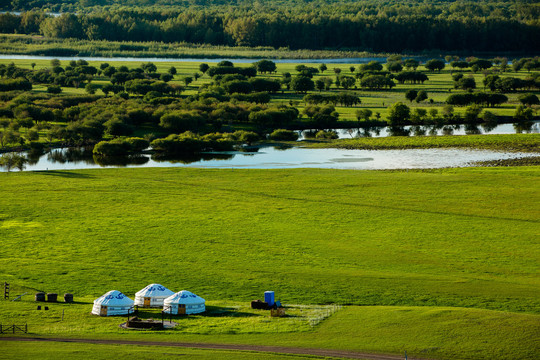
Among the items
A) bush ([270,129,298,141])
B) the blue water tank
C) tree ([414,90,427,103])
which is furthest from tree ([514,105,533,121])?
the blue water tank

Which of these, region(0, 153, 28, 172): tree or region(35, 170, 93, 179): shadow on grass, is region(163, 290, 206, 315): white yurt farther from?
region(0, 153, 28, 172): tree

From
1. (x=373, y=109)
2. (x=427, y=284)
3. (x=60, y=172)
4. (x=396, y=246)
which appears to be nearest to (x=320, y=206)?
(x=396, y=246)

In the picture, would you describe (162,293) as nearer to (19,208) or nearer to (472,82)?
Answer: (19,208)

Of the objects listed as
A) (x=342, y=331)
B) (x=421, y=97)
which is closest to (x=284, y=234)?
(x=342, y=331)

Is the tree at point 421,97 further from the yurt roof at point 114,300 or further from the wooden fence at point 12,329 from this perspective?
the wooden fence at point 12,329

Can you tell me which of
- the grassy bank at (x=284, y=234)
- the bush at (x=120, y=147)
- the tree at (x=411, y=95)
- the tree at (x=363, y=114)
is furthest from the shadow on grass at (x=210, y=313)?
the tree at (x=411, y=95)

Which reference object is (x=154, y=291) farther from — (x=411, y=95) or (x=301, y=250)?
(x=411, y=95)
